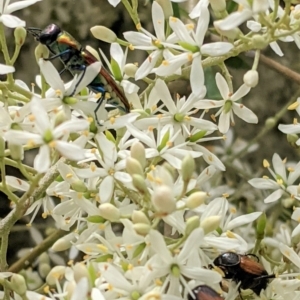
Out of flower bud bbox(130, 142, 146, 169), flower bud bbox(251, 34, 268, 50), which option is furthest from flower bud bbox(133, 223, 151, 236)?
flower bud bbox(251, 34, 268, 50)

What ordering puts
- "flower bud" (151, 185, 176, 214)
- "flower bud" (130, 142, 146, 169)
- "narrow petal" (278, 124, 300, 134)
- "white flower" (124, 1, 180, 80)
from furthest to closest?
"narrow petal" (278, 124, 300, 134) → "white flower" (124, 1, 180, 80) → "flower bud" (130, 142, 146, 169) → "flower bud" (151, 185, 176, 214)

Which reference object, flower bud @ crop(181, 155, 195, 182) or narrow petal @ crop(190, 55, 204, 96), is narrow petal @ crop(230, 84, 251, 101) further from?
flower bud @ crop(181, 155, 195, 182)

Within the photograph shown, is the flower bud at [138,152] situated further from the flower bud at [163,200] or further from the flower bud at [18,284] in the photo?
the flower bud at [18,284]

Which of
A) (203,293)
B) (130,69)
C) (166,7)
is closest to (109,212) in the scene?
(203,293)

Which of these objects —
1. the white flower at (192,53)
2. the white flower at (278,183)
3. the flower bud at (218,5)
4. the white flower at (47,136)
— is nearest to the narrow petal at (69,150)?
the white flower at (47,136)

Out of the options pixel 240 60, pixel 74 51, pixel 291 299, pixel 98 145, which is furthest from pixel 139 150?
pixel 240 60

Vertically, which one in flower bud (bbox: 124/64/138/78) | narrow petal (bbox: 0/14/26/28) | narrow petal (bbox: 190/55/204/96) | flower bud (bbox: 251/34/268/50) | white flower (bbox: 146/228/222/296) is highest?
narrow petal (bbox: 0/14/26/28)

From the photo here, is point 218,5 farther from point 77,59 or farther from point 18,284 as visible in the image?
point 18,284
